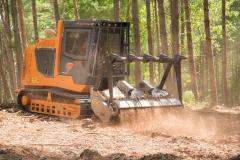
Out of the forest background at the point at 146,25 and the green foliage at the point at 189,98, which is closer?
the forest background at the point at 146,25

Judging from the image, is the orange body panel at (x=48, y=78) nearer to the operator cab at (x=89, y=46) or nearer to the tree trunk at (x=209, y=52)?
the operator cab at (x=89, y=46)

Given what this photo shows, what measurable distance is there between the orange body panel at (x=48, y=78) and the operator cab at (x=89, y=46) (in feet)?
0.53

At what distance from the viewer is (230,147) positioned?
973 centimetres

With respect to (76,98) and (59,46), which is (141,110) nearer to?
(76,98)

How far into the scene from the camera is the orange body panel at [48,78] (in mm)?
15383

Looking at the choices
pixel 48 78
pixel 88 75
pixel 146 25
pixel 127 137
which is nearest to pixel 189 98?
pixel 48 78

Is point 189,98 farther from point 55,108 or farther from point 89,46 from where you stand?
point 89,46

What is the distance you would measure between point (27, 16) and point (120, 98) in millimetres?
23761

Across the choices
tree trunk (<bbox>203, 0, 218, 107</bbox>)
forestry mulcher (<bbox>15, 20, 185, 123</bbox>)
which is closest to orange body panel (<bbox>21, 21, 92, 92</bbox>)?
forestry mulcher (<bbox>15, 20, 185, 123</bbox>)

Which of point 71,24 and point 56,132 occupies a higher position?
point 71,24

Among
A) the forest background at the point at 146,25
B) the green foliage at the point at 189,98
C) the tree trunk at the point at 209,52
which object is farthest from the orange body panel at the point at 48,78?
the green foliage at the point at 189,98

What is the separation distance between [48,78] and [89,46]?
2232 millimetres

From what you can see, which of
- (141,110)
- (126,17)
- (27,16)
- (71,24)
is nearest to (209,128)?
(141,110)

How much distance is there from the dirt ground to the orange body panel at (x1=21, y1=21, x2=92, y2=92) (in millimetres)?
1097
